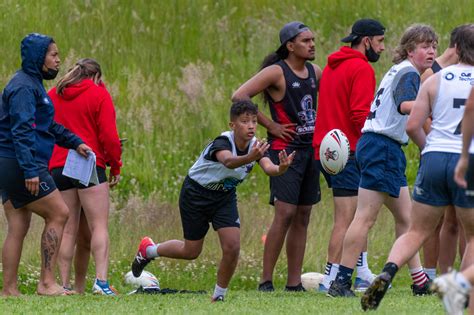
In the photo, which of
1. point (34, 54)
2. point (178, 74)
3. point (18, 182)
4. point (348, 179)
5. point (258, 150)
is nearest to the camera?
point (258, 150)

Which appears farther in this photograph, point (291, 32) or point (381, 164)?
point (291, 32)

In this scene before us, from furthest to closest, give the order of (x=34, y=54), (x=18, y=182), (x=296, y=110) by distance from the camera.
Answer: (x=296, y=110)
(x=34, y=54)
(x=18, y=182)

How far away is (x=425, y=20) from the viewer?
1866 cm

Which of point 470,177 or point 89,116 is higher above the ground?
point 470,177

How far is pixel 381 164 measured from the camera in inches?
375

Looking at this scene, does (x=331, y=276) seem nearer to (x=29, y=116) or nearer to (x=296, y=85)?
(x=296, y=85)

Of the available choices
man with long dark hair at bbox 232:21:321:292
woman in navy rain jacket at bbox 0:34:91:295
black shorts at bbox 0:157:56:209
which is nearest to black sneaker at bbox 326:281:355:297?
man with long dark hair at bbox 232:21:321:292

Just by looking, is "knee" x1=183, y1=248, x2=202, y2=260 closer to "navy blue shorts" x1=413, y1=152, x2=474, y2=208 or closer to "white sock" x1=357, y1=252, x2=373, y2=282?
"white sock" x1=357, y1=252, x2=373, y2=282

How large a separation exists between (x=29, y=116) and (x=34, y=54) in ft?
1.89

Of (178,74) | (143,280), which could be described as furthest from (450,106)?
(178,74)

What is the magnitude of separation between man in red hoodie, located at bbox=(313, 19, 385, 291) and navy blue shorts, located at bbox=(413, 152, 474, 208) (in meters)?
2.85

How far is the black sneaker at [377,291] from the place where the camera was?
7.76m

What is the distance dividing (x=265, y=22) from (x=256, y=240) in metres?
6.06

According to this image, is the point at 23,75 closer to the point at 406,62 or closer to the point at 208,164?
the point at 208,164
